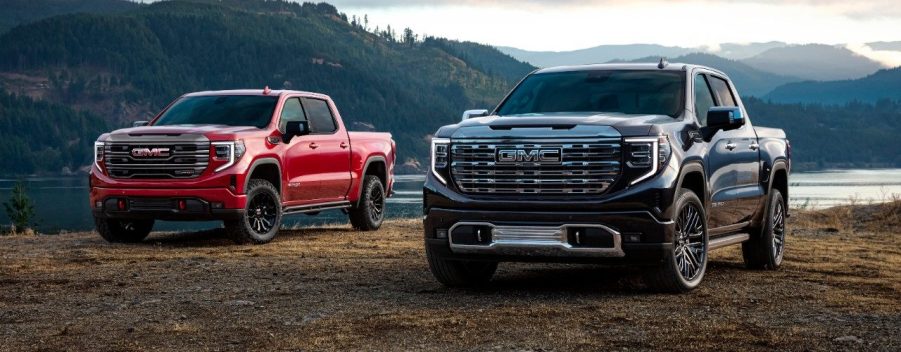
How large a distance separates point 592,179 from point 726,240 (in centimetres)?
214

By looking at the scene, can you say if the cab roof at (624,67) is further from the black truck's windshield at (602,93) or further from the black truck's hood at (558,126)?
the black truck's hood at (558,126)

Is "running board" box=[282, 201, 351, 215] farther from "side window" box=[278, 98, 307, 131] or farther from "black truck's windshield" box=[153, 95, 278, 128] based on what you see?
"black truck's windshield" box=[153, 95, 278, 128]

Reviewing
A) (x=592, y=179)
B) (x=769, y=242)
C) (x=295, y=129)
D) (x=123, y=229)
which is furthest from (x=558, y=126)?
(x=123, y=229)

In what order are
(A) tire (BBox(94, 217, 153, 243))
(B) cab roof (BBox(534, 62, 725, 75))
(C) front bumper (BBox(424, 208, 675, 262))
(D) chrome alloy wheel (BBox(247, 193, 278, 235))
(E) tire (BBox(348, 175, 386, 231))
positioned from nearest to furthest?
(C) front bumper (BBox(424, 208, 675, 262)) → (B) cab roof (BBox(534, 62, 725, 75)) → (D) chrome alloy wheel (BBox(247, 193, 278, 235)) → (A) tire (BBox(94, 217, 153, 243)) → (E) tire (BBox(348, 175, 386, 231))

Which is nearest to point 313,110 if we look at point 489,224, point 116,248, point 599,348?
point 116,248

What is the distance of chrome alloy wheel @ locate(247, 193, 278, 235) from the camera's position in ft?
47.6

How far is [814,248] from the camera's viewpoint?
1369 cm

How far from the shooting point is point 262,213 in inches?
578

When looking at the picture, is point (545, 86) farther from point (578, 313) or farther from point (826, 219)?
point (826, 219)

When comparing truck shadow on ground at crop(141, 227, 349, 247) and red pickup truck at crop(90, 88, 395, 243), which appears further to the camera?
truck shadow on ground at crop(141, 227, 349, 247)

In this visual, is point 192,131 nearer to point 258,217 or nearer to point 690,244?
point 258,217

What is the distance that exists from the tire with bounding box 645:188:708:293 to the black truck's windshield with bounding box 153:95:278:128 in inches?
286

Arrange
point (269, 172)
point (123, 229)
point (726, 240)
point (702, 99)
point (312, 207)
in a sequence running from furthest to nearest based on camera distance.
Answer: point (312, 207) < point (123, 229) < point (269, 172) < point (702, 99) < point (726, 240)

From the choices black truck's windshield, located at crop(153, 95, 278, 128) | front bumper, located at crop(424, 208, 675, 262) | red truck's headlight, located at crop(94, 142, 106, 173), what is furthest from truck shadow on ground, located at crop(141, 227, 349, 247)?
front bumper, located at crop(424, 208, 675, 262)
